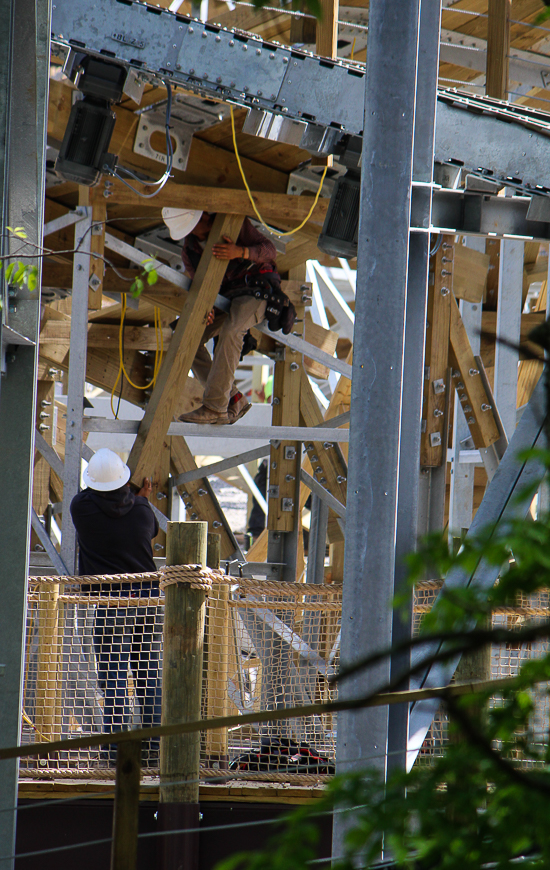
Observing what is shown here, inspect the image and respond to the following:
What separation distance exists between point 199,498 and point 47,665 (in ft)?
13.1

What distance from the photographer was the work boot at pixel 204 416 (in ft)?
28.5

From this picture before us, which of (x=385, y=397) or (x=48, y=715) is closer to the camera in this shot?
(x=385, y=397)

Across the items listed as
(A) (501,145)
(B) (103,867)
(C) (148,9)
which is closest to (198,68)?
(C) (148,9)

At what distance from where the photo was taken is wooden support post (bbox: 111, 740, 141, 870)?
3.16 m

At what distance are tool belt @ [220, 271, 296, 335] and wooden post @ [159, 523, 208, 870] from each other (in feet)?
12.0

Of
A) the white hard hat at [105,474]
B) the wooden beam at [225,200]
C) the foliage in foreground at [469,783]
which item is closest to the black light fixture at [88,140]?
the wooden beam at [225,200]

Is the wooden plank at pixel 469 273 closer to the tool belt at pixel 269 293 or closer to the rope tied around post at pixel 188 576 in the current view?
the tool belt at pixel 269 293

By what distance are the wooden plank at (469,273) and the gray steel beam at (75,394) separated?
3.54 meters

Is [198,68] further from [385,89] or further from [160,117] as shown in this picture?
[385,89]

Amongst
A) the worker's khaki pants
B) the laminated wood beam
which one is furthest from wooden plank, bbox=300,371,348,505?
the worker's khaki pants

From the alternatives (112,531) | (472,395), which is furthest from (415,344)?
(472,395)

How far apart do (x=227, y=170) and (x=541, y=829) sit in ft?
25.3

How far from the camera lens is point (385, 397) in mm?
3705

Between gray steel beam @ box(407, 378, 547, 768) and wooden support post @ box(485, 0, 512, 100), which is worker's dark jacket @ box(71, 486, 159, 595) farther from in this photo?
wooden support post @ box(485, 0, 512, 100)
